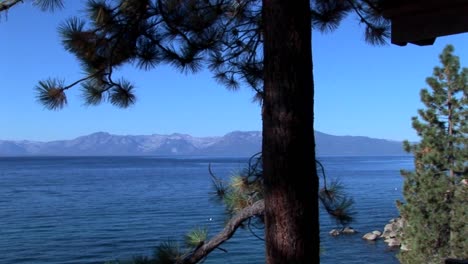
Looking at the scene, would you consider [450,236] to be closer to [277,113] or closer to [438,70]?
[438,70]

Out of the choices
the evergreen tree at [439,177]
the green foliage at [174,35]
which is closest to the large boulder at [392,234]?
the evergreen tree at [439,177]

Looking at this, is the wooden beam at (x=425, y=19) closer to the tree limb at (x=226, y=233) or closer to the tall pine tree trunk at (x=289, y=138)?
the tall pine tree trunk at (x=289, y=138)

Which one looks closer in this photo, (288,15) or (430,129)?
(288,15)

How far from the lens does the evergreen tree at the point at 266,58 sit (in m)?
1.87

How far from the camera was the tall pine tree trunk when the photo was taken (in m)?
1.86

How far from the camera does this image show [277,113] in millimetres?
1895

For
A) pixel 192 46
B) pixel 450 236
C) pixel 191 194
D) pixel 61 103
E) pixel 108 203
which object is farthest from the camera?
pixel 191 194

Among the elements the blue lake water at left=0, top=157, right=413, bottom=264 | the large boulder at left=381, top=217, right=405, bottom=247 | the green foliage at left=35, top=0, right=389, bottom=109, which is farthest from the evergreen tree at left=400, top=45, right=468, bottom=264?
the green foliage at left=35, top=0, right=389, bottom=109

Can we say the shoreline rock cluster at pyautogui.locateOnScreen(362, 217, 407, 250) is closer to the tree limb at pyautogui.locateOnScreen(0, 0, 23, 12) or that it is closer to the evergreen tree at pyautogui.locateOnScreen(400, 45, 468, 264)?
the evergreen tree at pyautogui.locateOnScreen(400, 45, 468, 264)

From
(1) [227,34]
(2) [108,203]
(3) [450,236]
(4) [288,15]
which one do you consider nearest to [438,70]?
(3) [450,236]

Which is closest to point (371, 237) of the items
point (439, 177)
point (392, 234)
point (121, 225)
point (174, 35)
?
point (392, 234)

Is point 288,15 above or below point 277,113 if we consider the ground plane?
above

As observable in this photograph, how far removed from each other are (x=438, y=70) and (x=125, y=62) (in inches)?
633

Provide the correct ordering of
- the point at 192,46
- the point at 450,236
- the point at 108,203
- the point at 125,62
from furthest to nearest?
1. the point at 108,203
2. the point at 450,236
3. the point at 192,46
4. the point at 125,62
